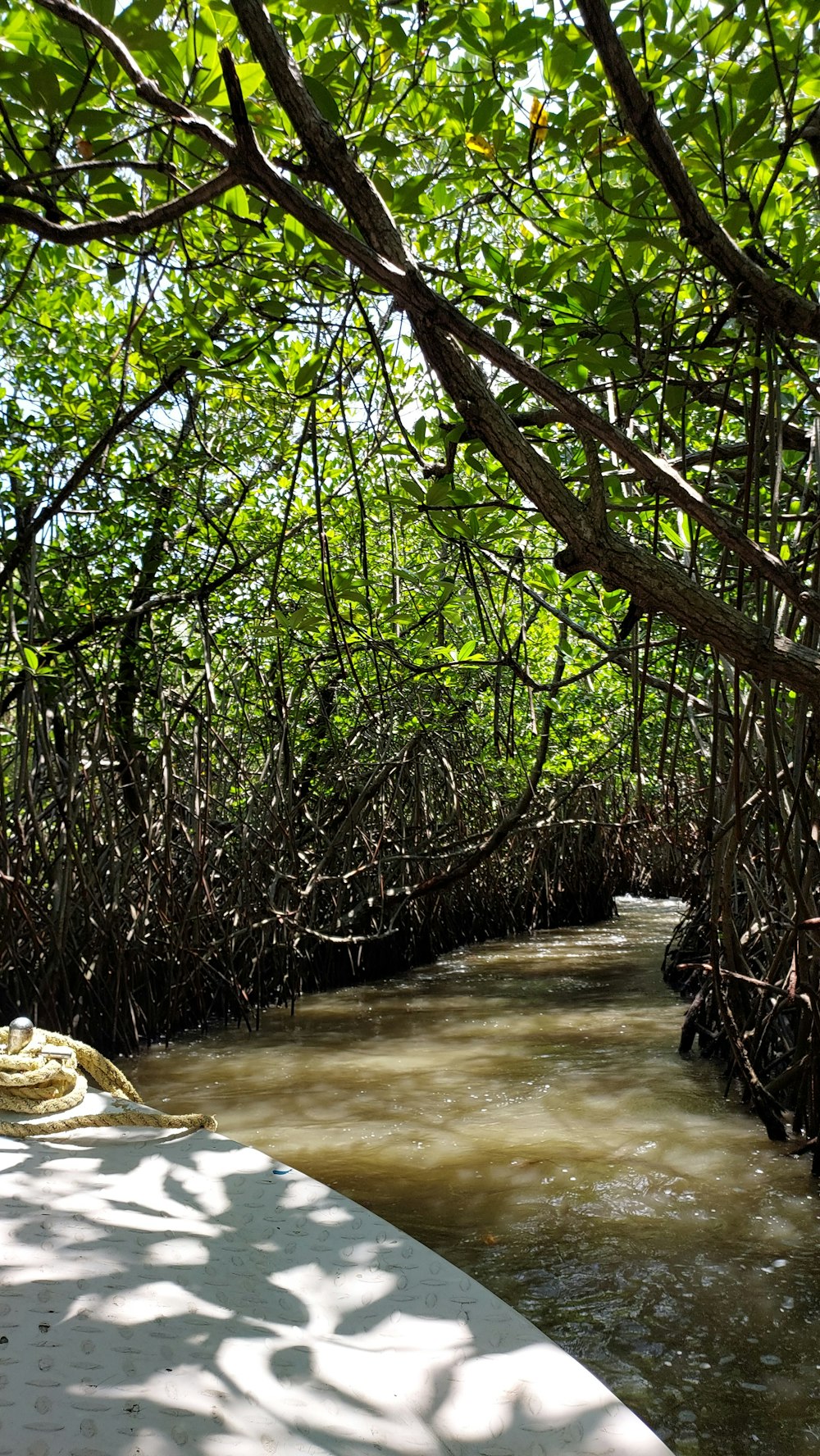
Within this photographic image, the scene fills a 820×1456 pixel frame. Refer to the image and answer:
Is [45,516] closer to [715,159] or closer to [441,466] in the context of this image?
[441,466]

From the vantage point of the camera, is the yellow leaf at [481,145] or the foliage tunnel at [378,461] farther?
the yellow leaf at [481,145]

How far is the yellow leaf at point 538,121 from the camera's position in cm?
199

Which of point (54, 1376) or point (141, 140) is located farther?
point (141, 140)

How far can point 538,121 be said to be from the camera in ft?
6.60

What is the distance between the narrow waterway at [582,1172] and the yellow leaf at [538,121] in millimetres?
2498

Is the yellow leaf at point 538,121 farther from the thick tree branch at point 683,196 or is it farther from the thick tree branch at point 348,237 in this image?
the thick tree branch at point 348,237

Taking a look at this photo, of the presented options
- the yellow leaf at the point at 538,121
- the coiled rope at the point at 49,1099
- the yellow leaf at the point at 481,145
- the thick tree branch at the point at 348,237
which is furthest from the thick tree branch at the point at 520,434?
the coiled rope at the point at 49,1099

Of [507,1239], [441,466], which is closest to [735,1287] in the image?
[507,1239]

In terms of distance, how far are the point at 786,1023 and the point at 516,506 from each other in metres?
2.74

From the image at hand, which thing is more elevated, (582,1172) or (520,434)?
(520,434)

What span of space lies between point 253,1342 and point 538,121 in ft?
7.15

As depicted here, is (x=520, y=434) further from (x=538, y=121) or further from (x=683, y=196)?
(x=538, y=121)

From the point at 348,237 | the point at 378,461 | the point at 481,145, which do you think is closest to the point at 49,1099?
the point at 348,237

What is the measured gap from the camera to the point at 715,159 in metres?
1.97
